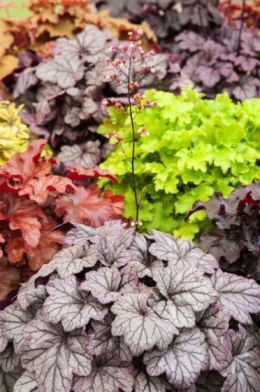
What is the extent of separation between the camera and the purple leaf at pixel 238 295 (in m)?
1.83

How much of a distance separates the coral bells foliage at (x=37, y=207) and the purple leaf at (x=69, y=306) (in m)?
0.40

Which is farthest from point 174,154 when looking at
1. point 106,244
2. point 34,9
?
point 34,9

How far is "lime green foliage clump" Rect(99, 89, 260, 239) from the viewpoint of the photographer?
2586mm

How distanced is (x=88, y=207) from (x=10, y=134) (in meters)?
0.51

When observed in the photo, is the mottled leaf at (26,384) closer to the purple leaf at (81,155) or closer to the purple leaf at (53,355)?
the purple leaf at (53,355)

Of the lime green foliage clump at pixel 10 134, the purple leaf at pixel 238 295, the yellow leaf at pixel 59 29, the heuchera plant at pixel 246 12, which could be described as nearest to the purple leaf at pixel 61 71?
the lime green foliage clump at pixel 10 134

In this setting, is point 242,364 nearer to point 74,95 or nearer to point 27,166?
point 27,166

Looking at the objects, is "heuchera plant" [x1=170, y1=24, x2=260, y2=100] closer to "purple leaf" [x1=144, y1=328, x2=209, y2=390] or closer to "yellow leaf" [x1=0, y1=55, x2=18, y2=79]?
"yellow leaf" [x1=0, y1=55, x2=18, y2=79]

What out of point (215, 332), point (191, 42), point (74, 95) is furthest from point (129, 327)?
point (191, 42)

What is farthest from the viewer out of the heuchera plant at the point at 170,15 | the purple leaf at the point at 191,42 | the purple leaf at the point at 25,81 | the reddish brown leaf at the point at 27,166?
the heuchera plant at the point at 170,15

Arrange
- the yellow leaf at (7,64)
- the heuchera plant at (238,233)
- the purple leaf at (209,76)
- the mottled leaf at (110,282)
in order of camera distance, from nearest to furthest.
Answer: the mottled leaf at (110,282) < the heuchera plant at (238,233) < the purple leaf at (209,76) < the yellow leaf at (7,64)

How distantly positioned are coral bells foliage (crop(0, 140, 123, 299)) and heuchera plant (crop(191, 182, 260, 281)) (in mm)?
451

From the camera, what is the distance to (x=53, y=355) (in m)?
1.72

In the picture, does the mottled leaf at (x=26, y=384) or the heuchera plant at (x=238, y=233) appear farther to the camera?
the heuchera plant at (x=238, y=233)
